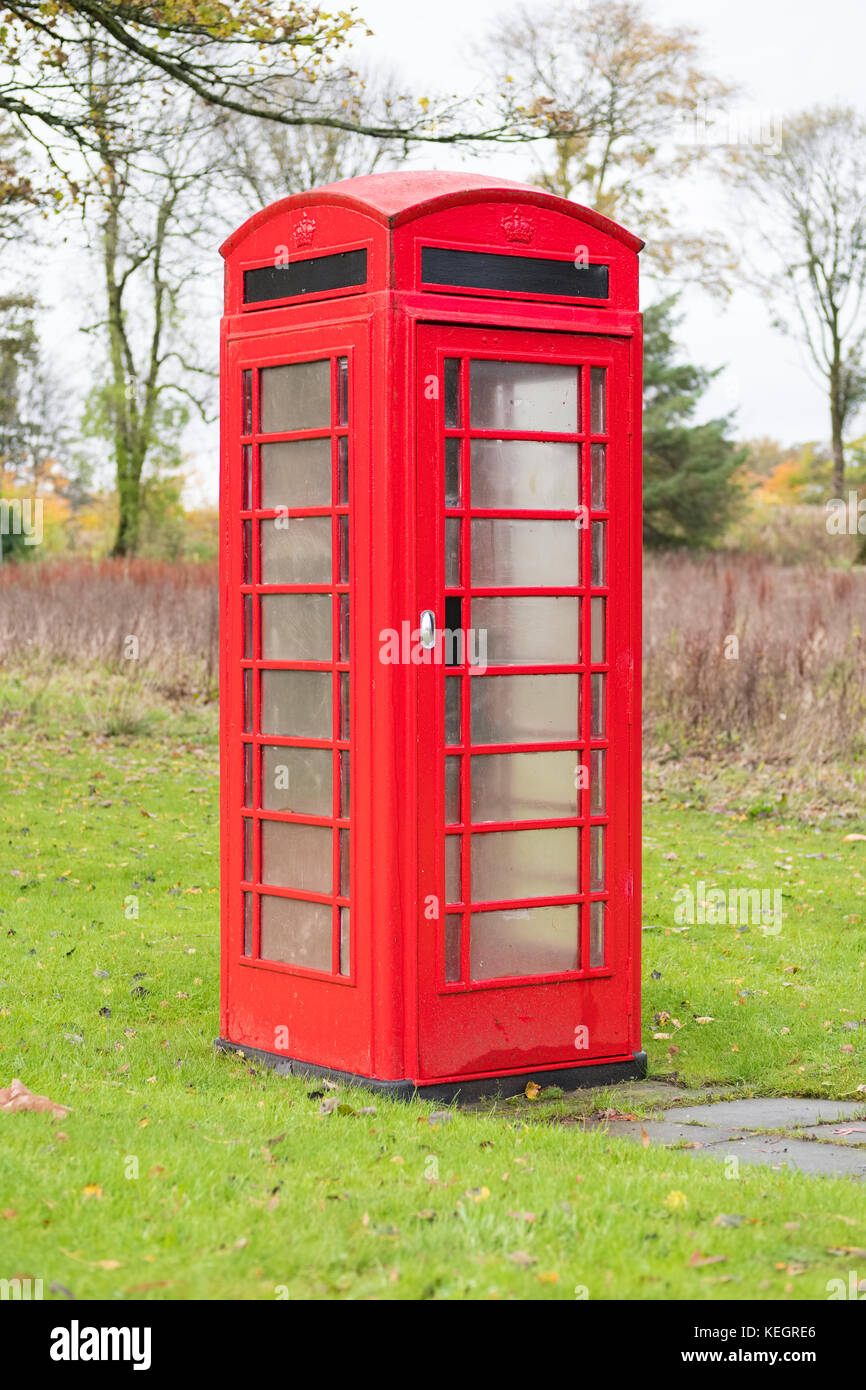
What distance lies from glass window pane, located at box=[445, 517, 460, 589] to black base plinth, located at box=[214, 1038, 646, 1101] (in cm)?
173

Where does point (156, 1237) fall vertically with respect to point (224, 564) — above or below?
below

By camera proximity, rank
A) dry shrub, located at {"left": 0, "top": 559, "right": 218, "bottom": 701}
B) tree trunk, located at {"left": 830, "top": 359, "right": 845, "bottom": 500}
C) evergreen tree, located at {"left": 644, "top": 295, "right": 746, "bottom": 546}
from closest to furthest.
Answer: dry shrub, located at {"left": 0, "top": 559, "right": 218, "bottom": 701} < tree trunk, located at {"left": 830, "top": 359, "right": 845, "bottom": 500} < evergreen tree, located at {"left": 644, "top": 295, "right": 746, "bottom": 546}

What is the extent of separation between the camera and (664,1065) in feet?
19.3

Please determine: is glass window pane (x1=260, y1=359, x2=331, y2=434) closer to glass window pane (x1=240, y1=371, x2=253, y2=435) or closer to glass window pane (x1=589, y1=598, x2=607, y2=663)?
glass window pane (x1=240, y1=371, x2=253, y2=435)

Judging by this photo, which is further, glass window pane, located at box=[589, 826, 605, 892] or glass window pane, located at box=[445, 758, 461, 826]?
glass window pane, located at box=[589, 826, 605, 892]

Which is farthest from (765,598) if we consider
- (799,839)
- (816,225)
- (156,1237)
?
(816,225)

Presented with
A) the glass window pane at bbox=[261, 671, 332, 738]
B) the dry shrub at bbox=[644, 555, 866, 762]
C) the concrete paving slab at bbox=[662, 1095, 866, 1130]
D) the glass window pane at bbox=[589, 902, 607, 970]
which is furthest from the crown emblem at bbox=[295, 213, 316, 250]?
the dry shrub at bbox=[644, 555, 866, 762]

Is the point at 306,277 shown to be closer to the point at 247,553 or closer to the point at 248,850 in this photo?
the point at 247,553

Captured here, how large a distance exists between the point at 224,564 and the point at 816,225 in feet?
86.8

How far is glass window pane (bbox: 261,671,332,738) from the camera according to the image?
17.6ft

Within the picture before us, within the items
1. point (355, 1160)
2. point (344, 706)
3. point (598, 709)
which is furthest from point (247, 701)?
point (355, 1160)

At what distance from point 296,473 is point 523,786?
4.56 feet
